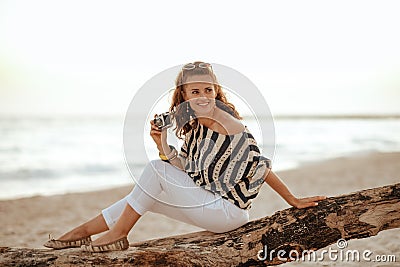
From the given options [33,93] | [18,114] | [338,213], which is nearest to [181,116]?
[338,213]

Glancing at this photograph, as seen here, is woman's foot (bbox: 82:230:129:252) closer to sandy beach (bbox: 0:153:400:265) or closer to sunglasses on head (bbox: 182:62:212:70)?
sunglasses on head (bbox: 182:62:212:70)

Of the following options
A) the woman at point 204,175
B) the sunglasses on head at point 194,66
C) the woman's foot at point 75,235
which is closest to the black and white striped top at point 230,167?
the woman at point 204,175

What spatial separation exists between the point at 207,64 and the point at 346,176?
6.02 meters

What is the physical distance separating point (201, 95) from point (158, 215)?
131 inches

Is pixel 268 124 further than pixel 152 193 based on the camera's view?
Yes

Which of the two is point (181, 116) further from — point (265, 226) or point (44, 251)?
point (44, 251)

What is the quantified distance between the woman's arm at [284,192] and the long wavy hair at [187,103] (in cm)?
38

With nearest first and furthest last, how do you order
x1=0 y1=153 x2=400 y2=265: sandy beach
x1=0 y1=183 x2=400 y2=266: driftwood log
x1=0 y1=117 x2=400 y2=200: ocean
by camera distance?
1. x1=0 y1=183 x2=400 y2=266: driftwood log
2. x1=0 y1=153 x2=400 y2=265: sandy beach
3. x1=0 y1=117 x2=400 y2=200: ocean

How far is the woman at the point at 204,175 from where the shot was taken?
2.24 m

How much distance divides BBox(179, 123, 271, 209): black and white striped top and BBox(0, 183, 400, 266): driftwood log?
20 cm

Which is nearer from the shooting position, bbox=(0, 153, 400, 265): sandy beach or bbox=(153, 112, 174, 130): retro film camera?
bbox=(153, 112, 174, 130): retro film camera

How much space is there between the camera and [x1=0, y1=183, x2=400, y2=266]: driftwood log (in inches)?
87.5

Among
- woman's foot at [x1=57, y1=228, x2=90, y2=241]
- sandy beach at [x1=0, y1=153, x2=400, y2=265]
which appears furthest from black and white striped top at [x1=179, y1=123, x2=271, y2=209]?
sandy beach at [x1=0, y1=153, x2=400, y2=265]

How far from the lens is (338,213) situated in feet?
7.45
